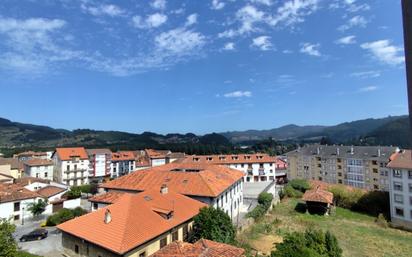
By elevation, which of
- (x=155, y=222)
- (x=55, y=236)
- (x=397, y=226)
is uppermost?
(x=155, y=222)

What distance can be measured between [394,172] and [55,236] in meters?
48.6

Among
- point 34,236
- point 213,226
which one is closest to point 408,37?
point 213,226

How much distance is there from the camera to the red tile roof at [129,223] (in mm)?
20266

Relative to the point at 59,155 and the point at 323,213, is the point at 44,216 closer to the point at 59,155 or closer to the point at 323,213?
the point at 59,155

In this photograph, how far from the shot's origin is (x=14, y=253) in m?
16.6

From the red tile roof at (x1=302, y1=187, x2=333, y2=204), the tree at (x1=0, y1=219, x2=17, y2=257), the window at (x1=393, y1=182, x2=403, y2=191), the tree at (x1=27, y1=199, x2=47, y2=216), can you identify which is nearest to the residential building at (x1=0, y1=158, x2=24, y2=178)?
the tree at (x1=27, y1=199, x2=47, y2=216)

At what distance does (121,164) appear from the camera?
9238 cm

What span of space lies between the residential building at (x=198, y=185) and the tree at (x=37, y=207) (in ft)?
36.4

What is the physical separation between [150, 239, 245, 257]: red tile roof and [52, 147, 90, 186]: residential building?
6720 cm

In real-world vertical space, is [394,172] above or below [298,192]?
above

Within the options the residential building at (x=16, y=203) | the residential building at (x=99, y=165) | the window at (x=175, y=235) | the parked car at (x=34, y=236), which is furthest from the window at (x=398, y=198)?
the residential building at (x=99, y=165)

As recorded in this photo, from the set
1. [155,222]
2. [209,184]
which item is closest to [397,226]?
[209,184]

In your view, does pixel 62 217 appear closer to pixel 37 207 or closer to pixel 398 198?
pixel 37 207

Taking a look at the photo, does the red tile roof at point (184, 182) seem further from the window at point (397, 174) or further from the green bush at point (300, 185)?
the window at point (397, 174)
